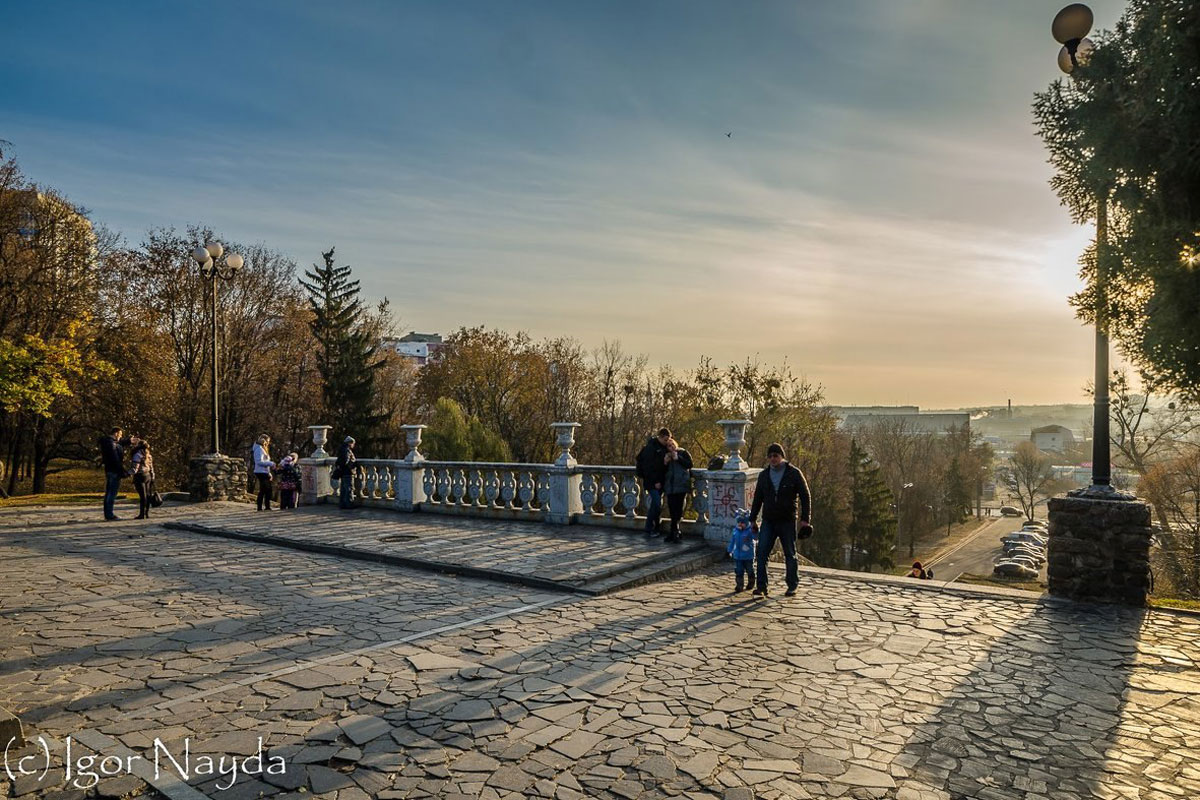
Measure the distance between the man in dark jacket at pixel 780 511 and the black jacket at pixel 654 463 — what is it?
308cm

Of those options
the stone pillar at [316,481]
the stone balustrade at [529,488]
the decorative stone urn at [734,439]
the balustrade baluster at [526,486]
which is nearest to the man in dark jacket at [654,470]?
the stone balustrade at [529,488]

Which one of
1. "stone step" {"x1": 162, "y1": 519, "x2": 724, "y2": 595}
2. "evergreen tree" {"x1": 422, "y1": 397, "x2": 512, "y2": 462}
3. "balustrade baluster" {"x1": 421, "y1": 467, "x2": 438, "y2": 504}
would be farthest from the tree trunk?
"stone step" {"x1": 162, "y1": 519, "x2": 724, "y2": 595}

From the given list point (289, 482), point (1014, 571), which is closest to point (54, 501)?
point (289, 482)

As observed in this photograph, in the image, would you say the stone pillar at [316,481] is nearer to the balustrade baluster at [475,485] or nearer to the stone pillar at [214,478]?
the stone pillar at [214,478]

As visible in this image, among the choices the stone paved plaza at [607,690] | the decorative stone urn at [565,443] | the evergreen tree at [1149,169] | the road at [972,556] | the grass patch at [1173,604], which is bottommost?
the road at [972,556]

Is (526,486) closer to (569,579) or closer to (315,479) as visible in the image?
(569,579)

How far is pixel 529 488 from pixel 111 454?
9.41 m

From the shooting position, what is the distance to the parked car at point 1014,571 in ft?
141

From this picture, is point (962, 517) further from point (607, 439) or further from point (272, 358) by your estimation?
point (272, 358)

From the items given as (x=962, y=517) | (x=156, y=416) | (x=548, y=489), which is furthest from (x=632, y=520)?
(x=962, y=517)

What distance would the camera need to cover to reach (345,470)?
16984 mm

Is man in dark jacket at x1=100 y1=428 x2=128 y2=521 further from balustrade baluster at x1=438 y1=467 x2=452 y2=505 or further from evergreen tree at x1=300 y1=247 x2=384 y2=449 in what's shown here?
evergreen tree at x1=300 y1=247 x2=384 y2=449

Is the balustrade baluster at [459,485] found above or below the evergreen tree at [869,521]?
above

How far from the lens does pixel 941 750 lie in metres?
4.46
